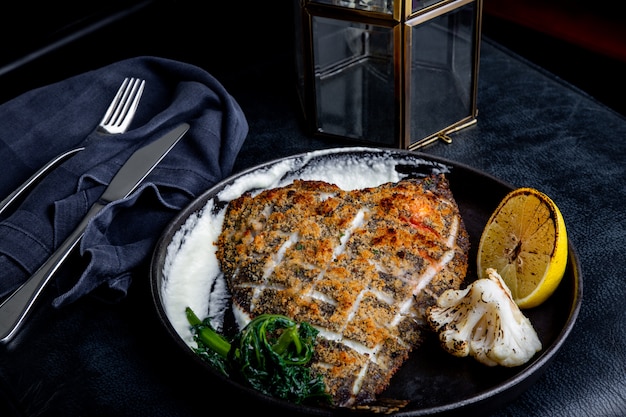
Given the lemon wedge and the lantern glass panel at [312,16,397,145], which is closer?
the lemon wedge

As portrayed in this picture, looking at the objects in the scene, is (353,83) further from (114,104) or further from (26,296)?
(26,296)

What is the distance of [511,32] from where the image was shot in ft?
10.1

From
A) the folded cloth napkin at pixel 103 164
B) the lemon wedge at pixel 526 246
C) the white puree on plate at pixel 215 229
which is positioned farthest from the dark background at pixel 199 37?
the lemon wedge at pixel 526 246

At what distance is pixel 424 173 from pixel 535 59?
4.95 feet

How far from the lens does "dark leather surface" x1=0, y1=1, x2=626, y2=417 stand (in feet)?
4.47

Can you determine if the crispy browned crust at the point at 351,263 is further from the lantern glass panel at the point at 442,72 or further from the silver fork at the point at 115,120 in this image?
the silver fork at the point at 115,120

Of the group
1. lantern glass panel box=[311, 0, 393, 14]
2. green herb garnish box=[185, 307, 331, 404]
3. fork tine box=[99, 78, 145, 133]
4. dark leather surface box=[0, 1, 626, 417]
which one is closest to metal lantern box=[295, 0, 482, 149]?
lantern glass panel box=[311, 0, 393, 14]

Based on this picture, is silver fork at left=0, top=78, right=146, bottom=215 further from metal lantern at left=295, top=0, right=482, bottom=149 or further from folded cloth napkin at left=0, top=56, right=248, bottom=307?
metal lantern at left=295, top=0, right=482, bottom=149

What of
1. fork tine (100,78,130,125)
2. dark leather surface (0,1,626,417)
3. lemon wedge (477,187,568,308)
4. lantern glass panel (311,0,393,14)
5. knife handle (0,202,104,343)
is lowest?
dark leather surface (0,1,626,417)

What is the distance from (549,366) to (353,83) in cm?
98

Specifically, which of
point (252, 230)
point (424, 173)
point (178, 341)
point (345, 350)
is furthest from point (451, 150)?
point (178, 341)

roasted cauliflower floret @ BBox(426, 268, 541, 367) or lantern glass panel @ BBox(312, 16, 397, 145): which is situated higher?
lantern glass panel @ BBox(312, 16, 397, 145)

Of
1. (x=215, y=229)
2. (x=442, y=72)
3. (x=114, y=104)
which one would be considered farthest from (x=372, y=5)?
(x=114, y=104)

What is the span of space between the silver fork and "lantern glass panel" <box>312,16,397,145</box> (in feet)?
1.70
